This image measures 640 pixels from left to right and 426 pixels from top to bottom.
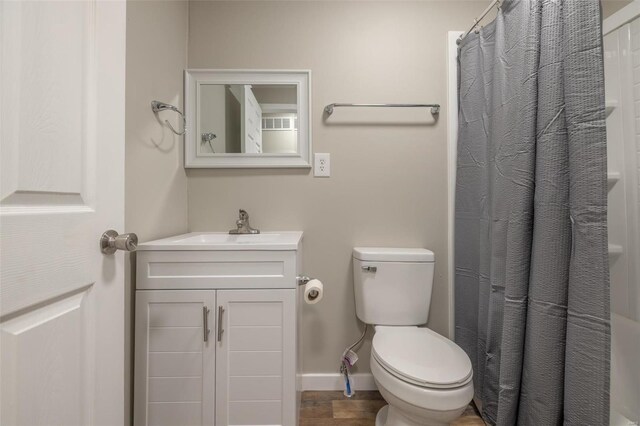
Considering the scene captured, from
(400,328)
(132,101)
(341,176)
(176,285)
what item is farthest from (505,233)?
(132,101)

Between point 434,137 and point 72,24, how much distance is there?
1481 mm

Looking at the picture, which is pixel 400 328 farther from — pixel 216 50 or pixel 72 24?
pixel 216 50

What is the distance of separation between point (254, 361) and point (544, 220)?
1118mm

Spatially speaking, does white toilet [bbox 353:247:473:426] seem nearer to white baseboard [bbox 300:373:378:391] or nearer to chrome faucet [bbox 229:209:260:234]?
white baseboard [bbox 300:373:378:391]

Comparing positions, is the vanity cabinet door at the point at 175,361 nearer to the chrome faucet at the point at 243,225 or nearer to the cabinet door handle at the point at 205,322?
the cabinet door handle at the point at 205,322

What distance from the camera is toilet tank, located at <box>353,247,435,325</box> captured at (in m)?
1.31

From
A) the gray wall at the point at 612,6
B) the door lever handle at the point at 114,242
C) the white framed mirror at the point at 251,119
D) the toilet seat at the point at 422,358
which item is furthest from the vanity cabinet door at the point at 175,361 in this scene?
the gray wall at the point at 612,6

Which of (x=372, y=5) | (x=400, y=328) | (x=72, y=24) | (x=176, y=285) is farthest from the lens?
(x=372, y=5)

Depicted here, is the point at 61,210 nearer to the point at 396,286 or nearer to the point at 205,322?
the point at 205,322

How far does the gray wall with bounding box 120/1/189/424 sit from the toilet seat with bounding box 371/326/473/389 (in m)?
0.98

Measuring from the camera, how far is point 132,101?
997 mm

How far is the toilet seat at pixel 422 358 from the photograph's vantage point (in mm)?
897

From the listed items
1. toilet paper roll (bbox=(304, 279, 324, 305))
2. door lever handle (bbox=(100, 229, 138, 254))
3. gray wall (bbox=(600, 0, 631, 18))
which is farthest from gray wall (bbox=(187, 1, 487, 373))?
door lever handle (bbox=(100, 229, 138, 254))

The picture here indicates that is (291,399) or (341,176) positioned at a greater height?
(341,176)
